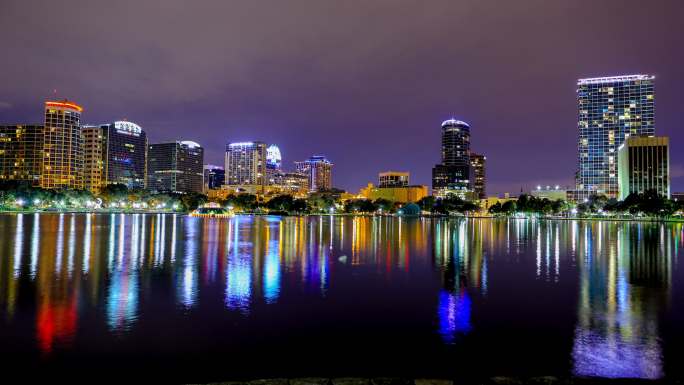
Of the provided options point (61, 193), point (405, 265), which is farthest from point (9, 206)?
point (405, 265)

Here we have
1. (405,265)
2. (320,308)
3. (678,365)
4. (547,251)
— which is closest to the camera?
(678,365)

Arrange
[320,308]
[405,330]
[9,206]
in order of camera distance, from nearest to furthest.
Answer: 1. [405,330]
2. [320,308]
3. [9,206]

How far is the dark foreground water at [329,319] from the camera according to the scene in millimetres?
12219

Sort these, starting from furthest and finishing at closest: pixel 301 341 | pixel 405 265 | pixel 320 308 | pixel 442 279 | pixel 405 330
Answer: pixel 405 265 → pixel 442 279 → pixel 320 308 → pixel 405 330 → pixel 301 341

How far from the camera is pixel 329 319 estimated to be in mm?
17016

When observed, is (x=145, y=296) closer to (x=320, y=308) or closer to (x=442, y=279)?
(x=320, y=308)

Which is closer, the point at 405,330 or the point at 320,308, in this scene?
the point at 405,330

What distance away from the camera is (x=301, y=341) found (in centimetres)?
1433

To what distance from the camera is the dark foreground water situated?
12219mm

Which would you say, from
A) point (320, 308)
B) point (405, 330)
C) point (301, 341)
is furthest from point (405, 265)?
point (301, 341)

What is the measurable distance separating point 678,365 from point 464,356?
5.61 m

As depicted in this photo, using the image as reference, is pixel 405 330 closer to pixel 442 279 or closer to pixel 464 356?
pixel 464 356

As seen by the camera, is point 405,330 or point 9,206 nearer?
point 405,330

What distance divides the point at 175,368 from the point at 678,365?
13.4 m
